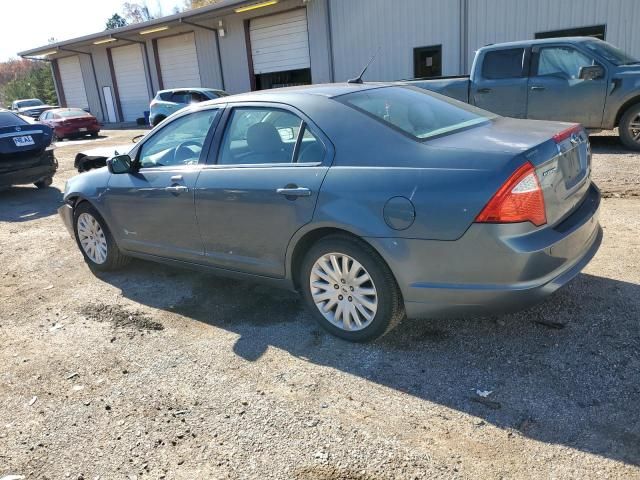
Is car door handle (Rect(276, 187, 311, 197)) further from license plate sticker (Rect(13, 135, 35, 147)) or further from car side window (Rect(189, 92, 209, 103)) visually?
car side window (Rect(189, 92, 209, 103))

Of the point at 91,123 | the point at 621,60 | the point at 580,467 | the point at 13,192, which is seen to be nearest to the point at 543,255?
the point at 580,467

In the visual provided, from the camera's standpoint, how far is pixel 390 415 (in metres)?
2.81

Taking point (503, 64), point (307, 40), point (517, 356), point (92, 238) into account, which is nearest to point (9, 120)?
point (92, 238)

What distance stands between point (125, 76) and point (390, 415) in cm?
3030

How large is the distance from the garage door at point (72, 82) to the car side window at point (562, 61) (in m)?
29.6

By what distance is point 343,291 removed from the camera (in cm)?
346

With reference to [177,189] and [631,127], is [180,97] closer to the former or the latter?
[631,127]

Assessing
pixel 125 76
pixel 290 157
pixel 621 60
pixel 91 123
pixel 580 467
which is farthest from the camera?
pixel 125 76

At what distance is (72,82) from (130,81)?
6996 mm

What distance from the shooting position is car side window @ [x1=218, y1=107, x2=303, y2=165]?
367 centimetres

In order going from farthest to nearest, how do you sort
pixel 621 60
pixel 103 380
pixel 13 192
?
1. pixel 13 192
2. pixel 621 60
3. pixel 103 380

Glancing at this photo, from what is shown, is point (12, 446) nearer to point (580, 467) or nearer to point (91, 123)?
point (580, 467)

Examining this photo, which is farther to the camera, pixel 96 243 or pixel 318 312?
pixel 96 243

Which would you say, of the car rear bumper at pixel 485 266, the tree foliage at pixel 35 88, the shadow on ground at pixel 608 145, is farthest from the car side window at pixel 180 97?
the tree foliage at pixel 35 88
